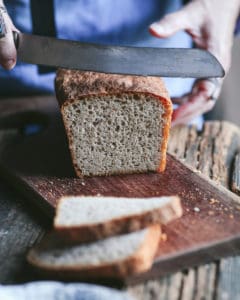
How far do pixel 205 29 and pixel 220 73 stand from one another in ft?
2.09

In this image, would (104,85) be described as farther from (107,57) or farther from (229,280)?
(229,280)

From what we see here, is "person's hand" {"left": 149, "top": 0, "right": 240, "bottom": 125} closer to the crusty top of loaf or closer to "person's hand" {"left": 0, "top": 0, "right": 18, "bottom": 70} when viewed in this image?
the crusty top of loaf

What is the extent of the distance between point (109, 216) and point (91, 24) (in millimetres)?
1476

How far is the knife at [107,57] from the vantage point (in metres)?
2.51

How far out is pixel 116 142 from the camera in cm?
264

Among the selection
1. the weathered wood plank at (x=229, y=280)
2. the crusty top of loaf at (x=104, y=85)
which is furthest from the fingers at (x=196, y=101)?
the weathered wood plank at (x=229, y=280)

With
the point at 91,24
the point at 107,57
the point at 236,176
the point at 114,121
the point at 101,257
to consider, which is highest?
the point at 107,57

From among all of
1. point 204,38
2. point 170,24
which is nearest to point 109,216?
point 170,24

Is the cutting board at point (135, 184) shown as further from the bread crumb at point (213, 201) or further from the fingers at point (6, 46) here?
the fingers at point (6, 46)

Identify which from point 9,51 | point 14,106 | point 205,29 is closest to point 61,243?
point 9,51

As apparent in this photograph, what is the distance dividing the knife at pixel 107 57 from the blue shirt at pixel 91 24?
66cm

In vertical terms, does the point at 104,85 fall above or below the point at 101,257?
above

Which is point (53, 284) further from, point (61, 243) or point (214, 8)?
point (214, 8)

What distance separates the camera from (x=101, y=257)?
2.00m
